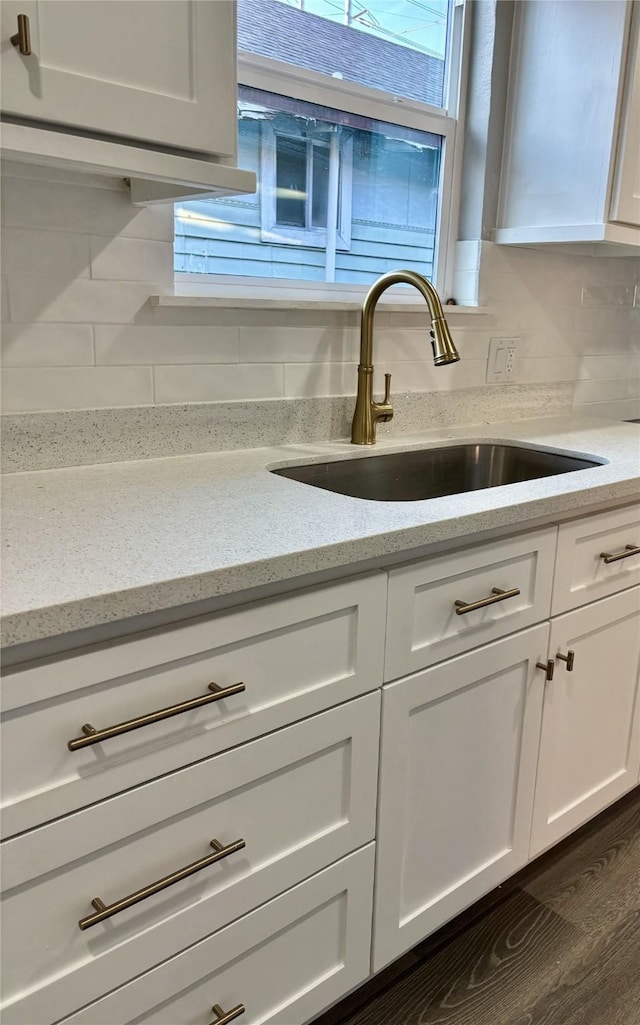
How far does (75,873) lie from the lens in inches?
34.6

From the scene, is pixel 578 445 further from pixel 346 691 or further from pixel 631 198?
pixel 346 691

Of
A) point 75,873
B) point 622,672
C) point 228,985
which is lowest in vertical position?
point 228,985

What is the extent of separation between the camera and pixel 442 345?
1430mm

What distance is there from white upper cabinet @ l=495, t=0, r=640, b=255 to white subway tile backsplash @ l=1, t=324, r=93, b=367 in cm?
121

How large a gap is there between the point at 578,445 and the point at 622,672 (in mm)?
533

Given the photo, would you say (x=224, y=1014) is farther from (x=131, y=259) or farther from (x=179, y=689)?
(x=131, y=259)

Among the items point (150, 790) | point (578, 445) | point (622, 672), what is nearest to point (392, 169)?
point (578, 445)

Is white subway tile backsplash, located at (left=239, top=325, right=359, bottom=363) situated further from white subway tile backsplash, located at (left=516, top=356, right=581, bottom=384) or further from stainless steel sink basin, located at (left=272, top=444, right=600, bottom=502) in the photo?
white subway tile backsplash, located at (left=516, top=356, right=581, bottom=384)

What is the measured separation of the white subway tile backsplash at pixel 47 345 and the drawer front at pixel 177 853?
2.43 feet

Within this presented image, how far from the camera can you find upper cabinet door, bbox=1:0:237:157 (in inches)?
35.9

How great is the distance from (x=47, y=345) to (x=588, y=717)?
133 cm

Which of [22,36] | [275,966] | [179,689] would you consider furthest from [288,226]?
[275,966]

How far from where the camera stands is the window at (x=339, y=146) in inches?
64.0

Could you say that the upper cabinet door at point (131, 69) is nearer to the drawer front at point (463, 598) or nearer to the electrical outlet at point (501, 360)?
the drawer front at point (463, 598)
